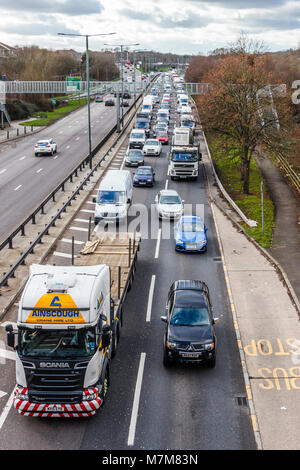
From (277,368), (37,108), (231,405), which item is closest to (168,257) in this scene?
(277,368)

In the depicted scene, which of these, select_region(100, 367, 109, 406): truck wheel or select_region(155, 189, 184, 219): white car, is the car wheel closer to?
select_region(100, 367, 109, 406): truck wheel

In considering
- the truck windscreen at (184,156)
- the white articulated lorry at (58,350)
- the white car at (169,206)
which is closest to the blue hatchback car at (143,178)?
the truck windscreen at (184,156)

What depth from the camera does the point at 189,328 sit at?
56.2 feet

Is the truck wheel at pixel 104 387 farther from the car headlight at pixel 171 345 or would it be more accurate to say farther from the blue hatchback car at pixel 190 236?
the blue hatchback car at pixel 190 236

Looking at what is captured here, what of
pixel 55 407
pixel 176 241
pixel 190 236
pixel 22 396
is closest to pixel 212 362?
pixel 55 407

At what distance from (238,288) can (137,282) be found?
4.28 m

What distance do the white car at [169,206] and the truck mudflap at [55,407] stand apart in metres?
20.3

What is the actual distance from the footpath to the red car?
29.2 m

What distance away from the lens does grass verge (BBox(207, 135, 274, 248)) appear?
31070mm

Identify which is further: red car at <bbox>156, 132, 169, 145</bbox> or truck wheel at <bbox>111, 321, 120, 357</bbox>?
red car at <bbox>156, 132, 169, 145</bbox>

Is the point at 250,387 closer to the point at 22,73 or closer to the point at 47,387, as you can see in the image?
the point at 47,387

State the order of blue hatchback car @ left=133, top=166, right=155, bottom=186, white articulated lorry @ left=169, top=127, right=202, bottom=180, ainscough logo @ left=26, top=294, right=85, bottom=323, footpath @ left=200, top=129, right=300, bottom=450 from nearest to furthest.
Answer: ainscough logo @ left=26, top=294, right=85, bottom=323 → footpath @ left=200, top=129, right=300, bottom=450 → blue hatchback car @ left=133, top=166, right=155, bottom=186 → white articulated lorry @ left=169, top=127, right=202, bottom=180

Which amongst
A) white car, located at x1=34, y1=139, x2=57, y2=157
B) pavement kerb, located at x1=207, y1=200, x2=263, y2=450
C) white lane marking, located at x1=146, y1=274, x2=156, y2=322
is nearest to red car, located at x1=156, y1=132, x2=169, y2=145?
white car, located at x1=34, y1=139, x2=57, y2=157

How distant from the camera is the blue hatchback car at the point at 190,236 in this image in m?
27.7
